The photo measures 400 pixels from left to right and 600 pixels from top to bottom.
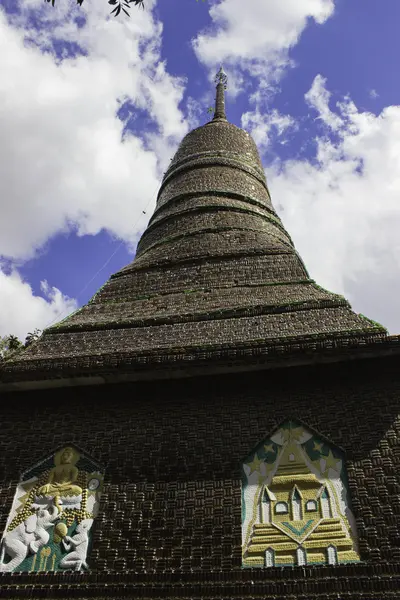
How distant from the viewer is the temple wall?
13.2 feet

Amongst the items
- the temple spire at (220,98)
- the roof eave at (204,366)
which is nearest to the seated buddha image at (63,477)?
the roof eave at (204,366)

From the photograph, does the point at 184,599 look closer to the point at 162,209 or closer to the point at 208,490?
the point at 208,490

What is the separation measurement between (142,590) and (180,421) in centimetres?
143

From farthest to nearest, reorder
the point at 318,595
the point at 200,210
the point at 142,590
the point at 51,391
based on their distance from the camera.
Answer: the point at 200,210 < the point at 51,391 < the point at 142,590 < the point at 318,595

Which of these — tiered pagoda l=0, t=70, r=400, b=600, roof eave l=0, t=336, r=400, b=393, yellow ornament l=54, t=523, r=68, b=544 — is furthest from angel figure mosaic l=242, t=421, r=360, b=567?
yellow ornament l=54, t=523, r=68, b=544

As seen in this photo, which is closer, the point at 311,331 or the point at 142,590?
the point at 142,590

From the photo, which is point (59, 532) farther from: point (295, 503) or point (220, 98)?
point (220, 98)

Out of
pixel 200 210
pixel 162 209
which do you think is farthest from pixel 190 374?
pixel 162 209

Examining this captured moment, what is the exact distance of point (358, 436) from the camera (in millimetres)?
4469

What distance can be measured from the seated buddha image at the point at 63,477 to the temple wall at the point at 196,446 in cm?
12

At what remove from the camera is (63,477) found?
4.66 metres

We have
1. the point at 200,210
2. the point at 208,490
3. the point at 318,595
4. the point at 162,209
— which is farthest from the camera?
the point at 162,209

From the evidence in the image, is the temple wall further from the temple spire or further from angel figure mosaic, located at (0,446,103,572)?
the temple spire

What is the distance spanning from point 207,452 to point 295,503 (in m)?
0.81
